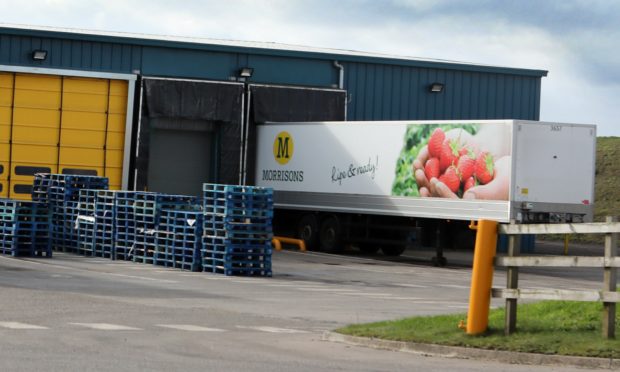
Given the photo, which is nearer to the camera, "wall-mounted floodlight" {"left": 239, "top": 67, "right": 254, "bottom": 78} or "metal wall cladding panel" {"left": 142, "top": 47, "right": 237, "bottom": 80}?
"metal wall cladding panel" {"left": 142, "top": 47, "right": 237, "bottom": 80}

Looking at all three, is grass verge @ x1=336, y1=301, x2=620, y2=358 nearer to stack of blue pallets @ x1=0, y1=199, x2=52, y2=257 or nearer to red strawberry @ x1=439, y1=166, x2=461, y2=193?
stack of blue pallets @ x1=0, y1=199, x2=52, y2=257

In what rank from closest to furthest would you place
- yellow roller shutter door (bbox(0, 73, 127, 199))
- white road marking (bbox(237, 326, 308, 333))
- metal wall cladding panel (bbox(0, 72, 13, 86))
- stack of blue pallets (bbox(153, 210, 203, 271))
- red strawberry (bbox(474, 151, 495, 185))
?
white road marking (bbox(237, 326, 308, 333))
stack of blue pallets (bbox(153, 210, 203, 271))
red strawberry (bbox(474, 151, 495, 185))
metal wall cladding panel (bbox(0, 72, 13, 86))
yellow roller shutter door (bbox(0, 73, 127, 199))

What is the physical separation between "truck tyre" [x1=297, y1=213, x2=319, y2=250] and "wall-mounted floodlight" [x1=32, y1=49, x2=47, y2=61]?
9.10m

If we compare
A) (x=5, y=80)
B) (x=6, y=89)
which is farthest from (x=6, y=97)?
(x=5, y=80)

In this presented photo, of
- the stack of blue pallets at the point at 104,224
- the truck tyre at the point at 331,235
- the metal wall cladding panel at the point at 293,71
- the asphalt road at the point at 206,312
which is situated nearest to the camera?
the asphalt road at the point at 206,312

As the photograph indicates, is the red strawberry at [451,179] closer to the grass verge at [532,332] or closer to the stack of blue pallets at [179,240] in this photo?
the stack of blue pallets at [179,240]

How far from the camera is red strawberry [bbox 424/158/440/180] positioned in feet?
110

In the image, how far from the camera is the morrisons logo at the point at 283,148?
3925 cm

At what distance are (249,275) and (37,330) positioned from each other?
1242cm

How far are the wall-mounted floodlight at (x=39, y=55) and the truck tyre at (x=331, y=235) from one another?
965 centimetres

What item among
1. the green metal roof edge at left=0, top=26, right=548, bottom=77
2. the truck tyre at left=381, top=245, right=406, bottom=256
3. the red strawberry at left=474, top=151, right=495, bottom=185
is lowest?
the truck tyre at left=381, top=245, right=406, bottom=256

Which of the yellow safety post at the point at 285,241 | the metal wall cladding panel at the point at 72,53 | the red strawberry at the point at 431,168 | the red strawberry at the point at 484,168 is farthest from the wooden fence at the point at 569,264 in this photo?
the metal wall cladding panel at the point at 72,53

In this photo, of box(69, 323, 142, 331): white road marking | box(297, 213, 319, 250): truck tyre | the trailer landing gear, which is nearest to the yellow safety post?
box(297, 213, 319, 250): truck tyre

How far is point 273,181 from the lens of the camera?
40.0 meters
